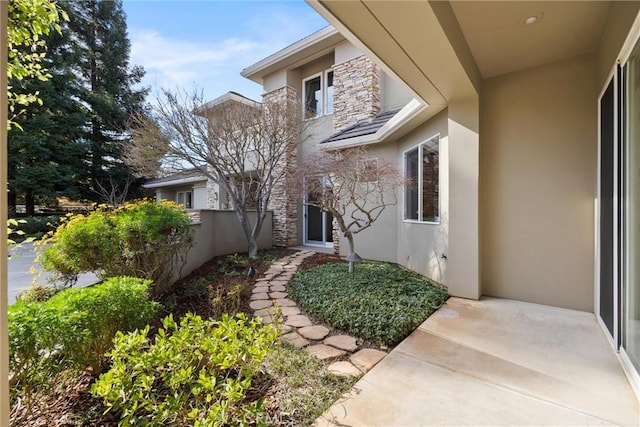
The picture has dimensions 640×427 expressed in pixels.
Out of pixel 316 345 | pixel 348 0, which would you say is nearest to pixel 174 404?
pixel 316 345

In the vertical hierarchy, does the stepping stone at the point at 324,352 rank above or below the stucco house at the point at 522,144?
below

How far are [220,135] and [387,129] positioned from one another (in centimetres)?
415

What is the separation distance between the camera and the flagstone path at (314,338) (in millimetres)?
2875

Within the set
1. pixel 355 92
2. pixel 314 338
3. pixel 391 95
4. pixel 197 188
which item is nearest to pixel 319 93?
pixel 355 92

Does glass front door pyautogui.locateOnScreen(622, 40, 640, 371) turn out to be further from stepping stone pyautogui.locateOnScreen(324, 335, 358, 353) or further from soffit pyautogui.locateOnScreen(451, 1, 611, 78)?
stepping stone pyautogui.locateOnScreen(324, 335, 358, 353)

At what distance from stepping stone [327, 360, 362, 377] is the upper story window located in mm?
8142

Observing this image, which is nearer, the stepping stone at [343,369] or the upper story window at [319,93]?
the stepping stone at [343,369]

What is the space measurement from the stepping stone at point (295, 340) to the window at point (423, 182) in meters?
3.59

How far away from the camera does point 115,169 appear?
17.6 metres

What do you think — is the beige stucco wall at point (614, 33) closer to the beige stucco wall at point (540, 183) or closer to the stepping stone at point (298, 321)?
the beige stucco wall at point (540, 183)

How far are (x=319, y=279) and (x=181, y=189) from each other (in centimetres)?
1402

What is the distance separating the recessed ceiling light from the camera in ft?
10.5

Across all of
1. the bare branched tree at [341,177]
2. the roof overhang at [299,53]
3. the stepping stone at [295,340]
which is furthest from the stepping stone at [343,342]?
the roof overhang at [299,53]

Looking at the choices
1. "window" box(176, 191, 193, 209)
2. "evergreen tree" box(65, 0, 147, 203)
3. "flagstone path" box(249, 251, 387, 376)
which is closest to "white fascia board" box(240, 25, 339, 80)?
"flagstone path" box(249, 251, 387, 376)
